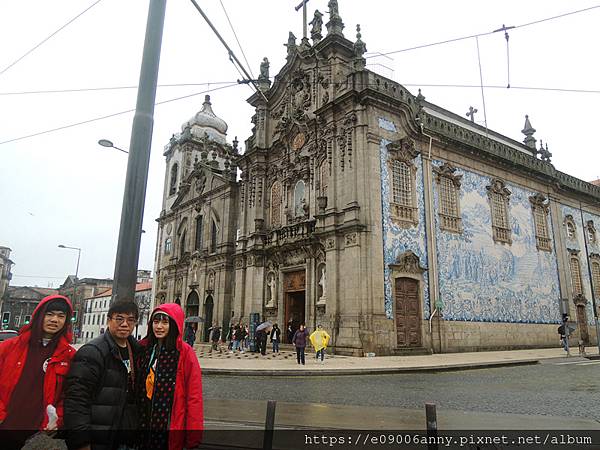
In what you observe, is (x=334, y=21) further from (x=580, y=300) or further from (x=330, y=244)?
(x=580, y=300)

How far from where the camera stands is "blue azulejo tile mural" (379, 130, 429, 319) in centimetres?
2017

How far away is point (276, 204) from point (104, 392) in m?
24.6

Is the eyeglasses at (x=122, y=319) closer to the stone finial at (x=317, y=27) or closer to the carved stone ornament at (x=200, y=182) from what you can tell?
the stone finial at (x=317, y=27)

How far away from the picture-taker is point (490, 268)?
24844mm

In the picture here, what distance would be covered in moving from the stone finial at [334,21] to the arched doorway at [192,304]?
68.7 ft

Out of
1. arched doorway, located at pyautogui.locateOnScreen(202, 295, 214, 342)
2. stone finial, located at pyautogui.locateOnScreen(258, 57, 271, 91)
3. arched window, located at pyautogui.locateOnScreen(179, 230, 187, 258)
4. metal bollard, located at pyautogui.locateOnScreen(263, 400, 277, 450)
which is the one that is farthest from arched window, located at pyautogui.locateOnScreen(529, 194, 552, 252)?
metal bollard, located at pyautogui.locateOnScreen(263, 400, 277, 450)

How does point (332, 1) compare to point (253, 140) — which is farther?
point (253, 140)

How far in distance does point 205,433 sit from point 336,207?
16.6m

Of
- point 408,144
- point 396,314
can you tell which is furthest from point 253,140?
point 396,314

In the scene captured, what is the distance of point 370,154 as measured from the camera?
21094 millimetres

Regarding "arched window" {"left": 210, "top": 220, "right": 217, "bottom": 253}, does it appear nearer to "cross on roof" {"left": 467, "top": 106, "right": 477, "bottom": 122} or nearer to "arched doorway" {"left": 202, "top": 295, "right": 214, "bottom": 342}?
"arched doorway" {"left": 202, "top": 295, "right": 214, "bottom": 342}

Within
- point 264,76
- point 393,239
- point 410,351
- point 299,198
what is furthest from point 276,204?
point 410,351

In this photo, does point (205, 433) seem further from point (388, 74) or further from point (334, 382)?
point (388, 74)

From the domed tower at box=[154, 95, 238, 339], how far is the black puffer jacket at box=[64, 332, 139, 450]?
26.7 metres
